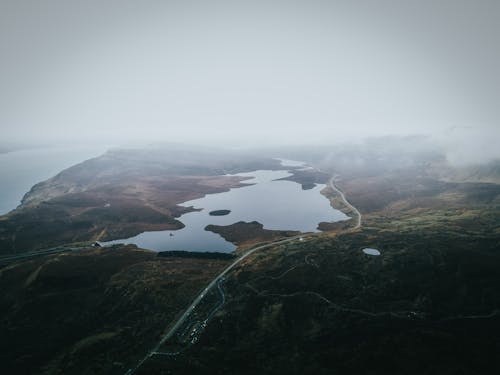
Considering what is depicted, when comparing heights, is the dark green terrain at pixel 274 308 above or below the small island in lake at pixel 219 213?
above

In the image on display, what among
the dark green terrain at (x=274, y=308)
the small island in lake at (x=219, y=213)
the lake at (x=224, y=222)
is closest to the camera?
the dark green terrain at (x=274, y=308)

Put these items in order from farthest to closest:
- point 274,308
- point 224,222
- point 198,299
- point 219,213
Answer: point 219,213, point 224,222, point 198,299, point 274,308

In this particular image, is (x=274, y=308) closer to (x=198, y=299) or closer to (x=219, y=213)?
(x=198, y=299)

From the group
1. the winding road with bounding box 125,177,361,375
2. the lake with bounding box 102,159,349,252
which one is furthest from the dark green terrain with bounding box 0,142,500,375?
the lake with bounding box 102,159,349,252

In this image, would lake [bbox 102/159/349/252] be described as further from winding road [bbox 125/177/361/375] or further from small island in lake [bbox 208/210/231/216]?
winding road [bbox 125/177/361/375]

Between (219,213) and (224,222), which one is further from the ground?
(219,213)

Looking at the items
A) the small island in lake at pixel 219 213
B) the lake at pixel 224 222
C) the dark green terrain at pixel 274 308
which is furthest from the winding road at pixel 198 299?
the small island in lake at pixel 219 213

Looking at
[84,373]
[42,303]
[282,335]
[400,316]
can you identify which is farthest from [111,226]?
[400,316]

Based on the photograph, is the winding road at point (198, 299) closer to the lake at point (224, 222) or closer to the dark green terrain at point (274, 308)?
the dark green terrain at point (274, 308)

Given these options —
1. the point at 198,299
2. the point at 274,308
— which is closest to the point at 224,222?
the point at 198,299

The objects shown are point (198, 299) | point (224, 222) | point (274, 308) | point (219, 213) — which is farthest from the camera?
point (219, 213)

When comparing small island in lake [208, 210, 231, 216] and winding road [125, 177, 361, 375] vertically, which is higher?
winding road [125, 177, 361, 375]

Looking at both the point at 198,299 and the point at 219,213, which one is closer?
the point at 198,299
